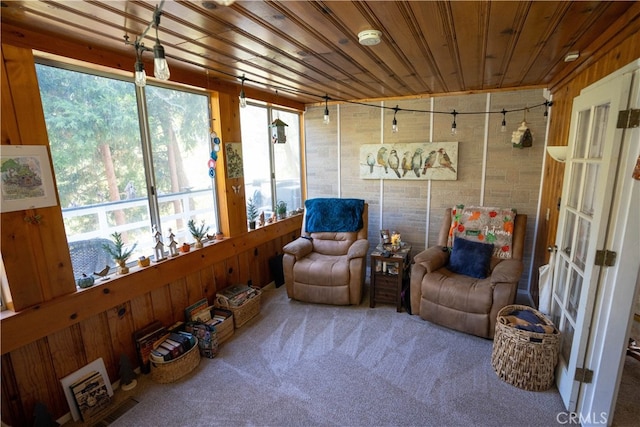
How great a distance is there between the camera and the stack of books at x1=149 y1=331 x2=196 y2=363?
2.27 m

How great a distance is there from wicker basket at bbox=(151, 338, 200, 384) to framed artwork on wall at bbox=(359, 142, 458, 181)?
288 centimetres

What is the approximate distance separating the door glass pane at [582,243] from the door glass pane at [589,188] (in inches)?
2.9

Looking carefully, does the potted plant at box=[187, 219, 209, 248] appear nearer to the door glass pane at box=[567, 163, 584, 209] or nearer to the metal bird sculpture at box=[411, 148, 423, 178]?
the metal bird sculpture at box=[411, 148, 423, 178]

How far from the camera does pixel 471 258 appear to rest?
9.95 feet

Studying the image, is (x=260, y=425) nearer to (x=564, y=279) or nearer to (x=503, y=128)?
(x=564, y=279)

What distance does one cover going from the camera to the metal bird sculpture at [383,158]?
3.98 meters

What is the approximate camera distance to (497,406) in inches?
78.7

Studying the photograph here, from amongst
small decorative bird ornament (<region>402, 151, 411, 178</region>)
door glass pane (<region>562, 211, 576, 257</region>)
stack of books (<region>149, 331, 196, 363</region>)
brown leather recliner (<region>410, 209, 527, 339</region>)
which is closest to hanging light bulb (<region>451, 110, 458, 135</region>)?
small decorative bird ornament (<region>402, 151, 411, 178</region>)

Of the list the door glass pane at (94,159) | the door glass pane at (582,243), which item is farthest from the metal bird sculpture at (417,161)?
the door glass pane at (94,159)

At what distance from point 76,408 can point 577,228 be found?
3.32 m

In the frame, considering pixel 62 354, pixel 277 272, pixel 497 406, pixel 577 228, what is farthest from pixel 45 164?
pixel 577 228

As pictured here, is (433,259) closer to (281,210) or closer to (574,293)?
(574,293)

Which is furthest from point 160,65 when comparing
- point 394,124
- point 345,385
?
point 394,124

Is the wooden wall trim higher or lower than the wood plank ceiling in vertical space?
lower
